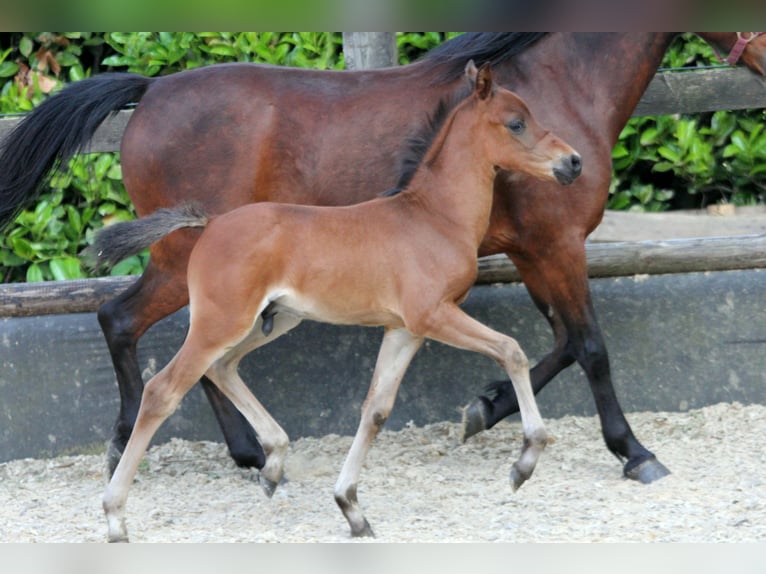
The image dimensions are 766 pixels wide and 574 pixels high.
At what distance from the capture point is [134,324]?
4043mm

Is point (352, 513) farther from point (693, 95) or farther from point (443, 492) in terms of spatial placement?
point (693, 95)

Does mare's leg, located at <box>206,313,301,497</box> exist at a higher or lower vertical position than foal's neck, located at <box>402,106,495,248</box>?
lower

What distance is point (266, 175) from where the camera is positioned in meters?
4.02

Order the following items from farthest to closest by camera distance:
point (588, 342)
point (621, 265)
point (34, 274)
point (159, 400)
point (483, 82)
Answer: point (34, 274), point (621, 265), point (588, 342), point (483, 82), point (159, 400)

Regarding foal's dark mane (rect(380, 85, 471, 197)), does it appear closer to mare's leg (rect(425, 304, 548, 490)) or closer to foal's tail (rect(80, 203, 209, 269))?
mare's leg (rect(425, 304, 548, 490))

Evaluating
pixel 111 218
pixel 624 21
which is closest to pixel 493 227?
pixel 111 218

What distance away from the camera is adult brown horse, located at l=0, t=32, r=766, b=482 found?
3934mm

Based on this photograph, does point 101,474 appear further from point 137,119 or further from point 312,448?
point 137,119

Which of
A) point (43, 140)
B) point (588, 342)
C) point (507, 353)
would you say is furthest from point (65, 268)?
point (507, 353)

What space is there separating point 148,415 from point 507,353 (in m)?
1.18

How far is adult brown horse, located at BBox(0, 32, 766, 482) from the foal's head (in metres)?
0.59

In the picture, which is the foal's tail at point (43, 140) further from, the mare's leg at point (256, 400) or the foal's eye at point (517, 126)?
the foal's eye at point (517, 126)

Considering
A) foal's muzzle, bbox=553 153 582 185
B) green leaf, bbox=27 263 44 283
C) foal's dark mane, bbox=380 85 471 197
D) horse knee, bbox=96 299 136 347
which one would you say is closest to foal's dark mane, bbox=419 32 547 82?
foal's dark mane, bbox=380 85 471 197

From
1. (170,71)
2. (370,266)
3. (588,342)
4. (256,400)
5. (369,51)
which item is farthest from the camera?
(170,71)
